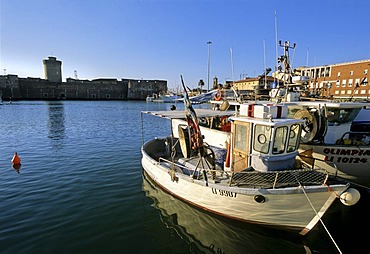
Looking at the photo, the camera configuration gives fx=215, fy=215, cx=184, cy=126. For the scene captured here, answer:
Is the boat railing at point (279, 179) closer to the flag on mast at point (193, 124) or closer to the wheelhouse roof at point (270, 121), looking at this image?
the wheelhouse roof at point (270, 121)

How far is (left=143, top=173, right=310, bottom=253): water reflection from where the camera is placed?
7.15 m

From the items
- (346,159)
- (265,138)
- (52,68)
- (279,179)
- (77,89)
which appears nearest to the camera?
(279,179)

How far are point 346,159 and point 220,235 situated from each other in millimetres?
7239

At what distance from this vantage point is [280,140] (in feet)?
26.1

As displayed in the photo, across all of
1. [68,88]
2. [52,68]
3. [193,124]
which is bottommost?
[193,124]

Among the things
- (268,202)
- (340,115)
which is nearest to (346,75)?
(340,115)

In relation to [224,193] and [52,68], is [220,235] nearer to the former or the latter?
[224,193]

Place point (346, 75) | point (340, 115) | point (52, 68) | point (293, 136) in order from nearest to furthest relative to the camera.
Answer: point (293, 136), point (340, 115), point (346, 75), point (52, 68)

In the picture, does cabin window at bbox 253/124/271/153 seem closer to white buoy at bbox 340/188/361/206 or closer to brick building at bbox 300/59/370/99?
white buoy at bbox 340/188/361/206

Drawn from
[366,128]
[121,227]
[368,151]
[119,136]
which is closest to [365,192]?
[368,151]

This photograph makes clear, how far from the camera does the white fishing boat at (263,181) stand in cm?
679

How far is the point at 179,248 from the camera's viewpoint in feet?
23.9

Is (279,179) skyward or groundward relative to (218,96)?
groundward

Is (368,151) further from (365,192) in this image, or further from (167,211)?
(167,211)
